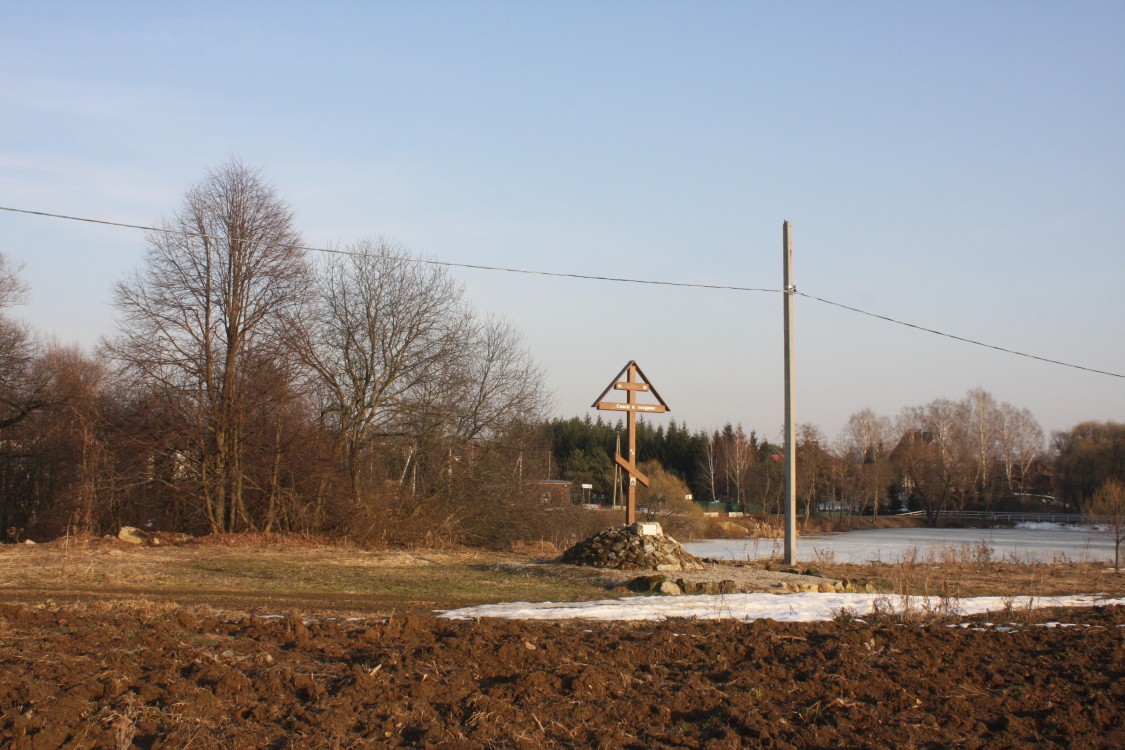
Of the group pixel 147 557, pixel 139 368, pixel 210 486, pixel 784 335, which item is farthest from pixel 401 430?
pixel 784 335

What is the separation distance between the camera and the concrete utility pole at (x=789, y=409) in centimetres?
1850

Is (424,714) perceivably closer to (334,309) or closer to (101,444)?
(101,444)

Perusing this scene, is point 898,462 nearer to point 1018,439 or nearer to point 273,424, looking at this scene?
point 1018,439

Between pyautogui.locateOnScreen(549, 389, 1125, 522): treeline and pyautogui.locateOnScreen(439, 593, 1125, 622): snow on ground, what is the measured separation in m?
46.5

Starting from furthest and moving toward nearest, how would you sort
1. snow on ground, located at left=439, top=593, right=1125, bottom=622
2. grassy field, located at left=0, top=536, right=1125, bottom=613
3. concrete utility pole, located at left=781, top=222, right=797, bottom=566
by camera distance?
concrete utility pole, located at left=781, top=222, right=797, bottom=566 → grassy field, located at left=0, top=536, right=1125, bottom=613 → snow on ground, located at left=439, top=593, right=1125, bottom=622

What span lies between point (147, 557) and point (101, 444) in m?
8.70

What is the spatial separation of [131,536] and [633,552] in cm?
1337

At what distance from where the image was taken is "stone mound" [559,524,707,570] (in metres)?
17.1

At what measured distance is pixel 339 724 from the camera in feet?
18.9

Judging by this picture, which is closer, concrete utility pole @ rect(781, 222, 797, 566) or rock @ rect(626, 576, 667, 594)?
rock @ rect(626, 576, 667, 594)

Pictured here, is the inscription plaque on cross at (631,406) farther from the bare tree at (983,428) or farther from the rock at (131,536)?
the bare tree at (983,428)

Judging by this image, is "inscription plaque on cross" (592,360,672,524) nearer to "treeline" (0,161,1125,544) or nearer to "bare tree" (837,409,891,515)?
"treeline" (0,161,1125,544)

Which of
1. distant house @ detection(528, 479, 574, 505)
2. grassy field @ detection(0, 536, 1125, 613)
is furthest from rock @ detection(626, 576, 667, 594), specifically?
distant house @ detection(528, 479, 574, 505)

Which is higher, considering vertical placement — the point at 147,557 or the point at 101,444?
the point at 101,444
